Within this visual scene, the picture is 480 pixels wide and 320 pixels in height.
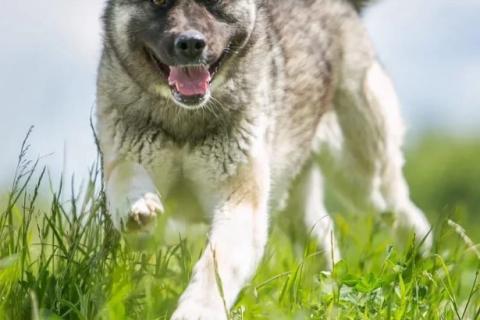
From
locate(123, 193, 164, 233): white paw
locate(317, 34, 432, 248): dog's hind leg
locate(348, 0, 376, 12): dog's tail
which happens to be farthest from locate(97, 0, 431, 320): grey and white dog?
locate(348, 0, 376, 12): dog's tail

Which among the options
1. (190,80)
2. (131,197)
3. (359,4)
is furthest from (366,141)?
(131,197)

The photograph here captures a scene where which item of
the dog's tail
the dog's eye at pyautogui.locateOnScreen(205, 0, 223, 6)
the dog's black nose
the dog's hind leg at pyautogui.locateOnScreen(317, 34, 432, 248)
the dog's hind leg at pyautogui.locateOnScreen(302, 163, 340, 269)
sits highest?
the dog's eye at pyautogui.locateOnScreen(205, 0, 223, 6)

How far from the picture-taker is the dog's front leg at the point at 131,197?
4570mm

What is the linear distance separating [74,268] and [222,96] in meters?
1.46

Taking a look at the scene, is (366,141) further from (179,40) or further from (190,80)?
(179,40)

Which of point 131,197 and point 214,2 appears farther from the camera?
point 214,2

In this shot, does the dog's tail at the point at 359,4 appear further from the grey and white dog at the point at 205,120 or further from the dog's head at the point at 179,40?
the dog's head at the point at 179,40

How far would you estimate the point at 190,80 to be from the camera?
501 cm

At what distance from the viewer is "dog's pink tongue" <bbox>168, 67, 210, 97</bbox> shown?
497 cm

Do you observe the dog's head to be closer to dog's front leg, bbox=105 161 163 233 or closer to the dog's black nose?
the dog's black nose

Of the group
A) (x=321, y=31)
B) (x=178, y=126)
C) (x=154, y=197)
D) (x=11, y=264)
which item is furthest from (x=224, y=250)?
(x=321, y=31)

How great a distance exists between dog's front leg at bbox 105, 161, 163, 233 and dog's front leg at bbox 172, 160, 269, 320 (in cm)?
30

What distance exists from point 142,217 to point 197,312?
0.53 metres

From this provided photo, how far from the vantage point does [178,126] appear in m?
5.16
